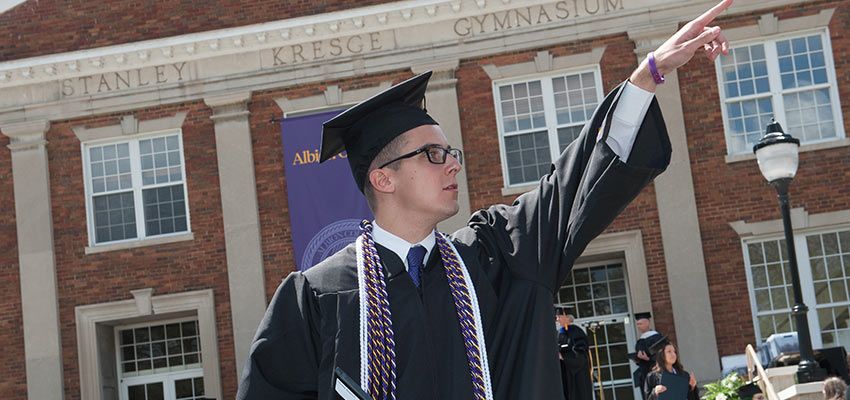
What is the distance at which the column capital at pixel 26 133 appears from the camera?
68.2 feet

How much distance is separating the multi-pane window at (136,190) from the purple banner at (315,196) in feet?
7.15

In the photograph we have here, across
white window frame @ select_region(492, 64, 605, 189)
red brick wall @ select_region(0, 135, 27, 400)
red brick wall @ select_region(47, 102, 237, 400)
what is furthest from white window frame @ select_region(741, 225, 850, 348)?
red brick wall @ select_region(0, 135, 27, 400)

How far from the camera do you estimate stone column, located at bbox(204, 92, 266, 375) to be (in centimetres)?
1986

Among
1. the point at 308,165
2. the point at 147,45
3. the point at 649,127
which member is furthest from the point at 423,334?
the point at 147,45

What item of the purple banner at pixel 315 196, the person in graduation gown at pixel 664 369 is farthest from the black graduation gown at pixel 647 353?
the purple banner at pixel 315 196

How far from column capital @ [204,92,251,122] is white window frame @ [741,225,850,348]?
8679mm

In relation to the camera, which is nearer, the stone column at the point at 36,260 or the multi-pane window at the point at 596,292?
the multi-pane window at the point at 596,292

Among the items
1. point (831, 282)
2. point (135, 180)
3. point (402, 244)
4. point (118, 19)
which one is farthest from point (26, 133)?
point (402, 244)

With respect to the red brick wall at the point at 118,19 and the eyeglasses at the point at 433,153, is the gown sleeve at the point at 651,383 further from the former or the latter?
the red brick wall at the point at 118,19

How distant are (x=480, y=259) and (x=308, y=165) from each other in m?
A: 16.4

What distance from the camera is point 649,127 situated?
345 centimetres

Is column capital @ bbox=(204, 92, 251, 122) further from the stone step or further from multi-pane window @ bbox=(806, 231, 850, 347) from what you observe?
the stone step

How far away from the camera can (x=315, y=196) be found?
19797mm

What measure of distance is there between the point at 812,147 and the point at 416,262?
54.8 ft
